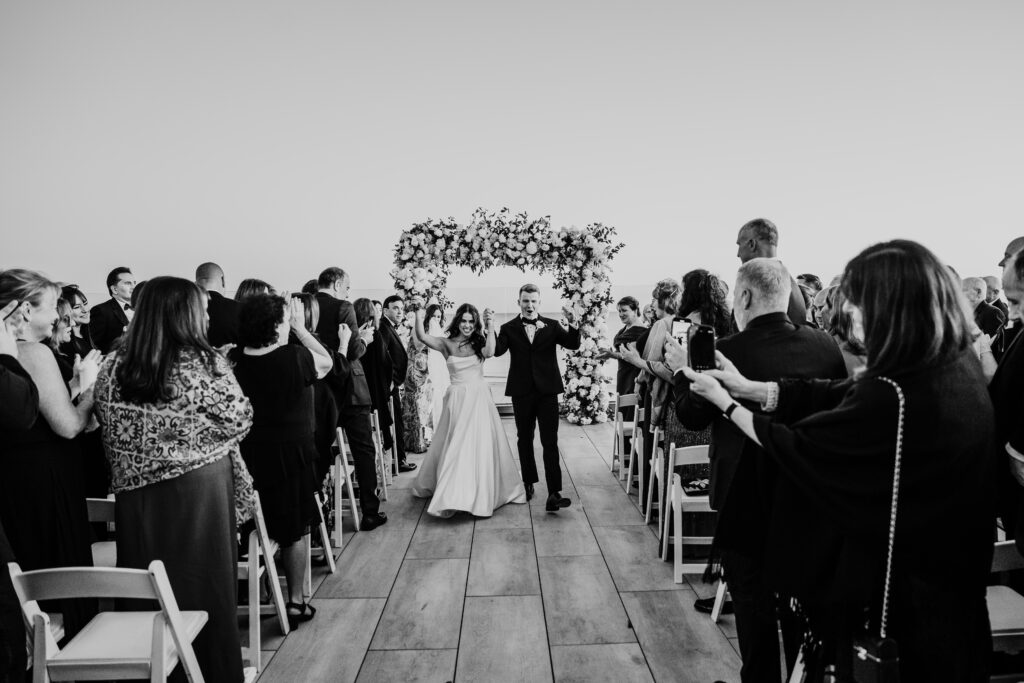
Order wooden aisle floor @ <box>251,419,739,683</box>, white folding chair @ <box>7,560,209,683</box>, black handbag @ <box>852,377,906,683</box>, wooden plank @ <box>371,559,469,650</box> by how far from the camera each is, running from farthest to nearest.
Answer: wooden plank @ <box>371,559,469,650</box>
wooden aisle floor @ <box>251,419,739,683</box>
white folding chair @ <box>7,560,209,683</box>
black handbag @ <box>852,377,906,683</box>

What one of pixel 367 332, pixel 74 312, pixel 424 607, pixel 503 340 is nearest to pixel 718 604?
pixel 424 607

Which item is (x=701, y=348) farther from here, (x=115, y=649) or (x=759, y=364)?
Result: (x=115, y=649)

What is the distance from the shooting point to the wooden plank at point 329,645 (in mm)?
2904

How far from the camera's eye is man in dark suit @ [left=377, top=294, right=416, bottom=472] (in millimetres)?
6172

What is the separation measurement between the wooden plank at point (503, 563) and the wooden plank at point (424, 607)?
94 mm

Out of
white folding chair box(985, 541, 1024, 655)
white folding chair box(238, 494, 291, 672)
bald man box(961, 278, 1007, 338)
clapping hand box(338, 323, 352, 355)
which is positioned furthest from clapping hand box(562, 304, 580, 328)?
white folding chair box(985, 541, 1024, 655)

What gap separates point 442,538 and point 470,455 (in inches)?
28.6

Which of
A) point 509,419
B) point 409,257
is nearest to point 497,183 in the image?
point 409,257

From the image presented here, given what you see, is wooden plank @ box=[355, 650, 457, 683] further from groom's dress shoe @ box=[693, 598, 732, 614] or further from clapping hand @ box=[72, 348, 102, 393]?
clapping hand @ box=[72, 348, 102, 393]

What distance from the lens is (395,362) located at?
624cm

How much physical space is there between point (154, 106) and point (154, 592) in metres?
8.98

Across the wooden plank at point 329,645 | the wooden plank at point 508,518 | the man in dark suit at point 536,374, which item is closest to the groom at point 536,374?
the man in dark suit at point 536,374

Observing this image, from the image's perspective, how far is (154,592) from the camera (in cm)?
180

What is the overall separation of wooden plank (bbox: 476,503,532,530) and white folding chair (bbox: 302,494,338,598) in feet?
3.89
